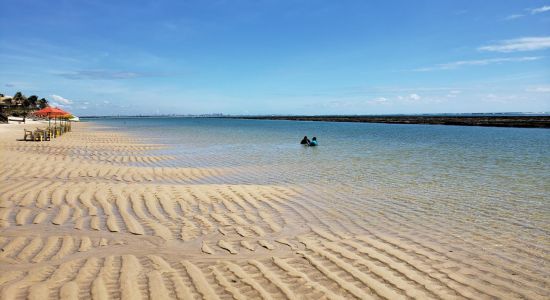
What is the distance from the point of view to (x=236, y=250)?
561cm

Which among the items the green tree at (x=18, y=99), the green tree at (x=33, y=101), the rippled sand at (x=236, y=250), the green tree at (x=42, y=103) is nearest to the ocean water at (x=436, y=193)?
the rippled sand at (x=236, y=250)

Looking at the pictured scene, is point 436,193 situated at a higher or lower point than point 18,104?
lower

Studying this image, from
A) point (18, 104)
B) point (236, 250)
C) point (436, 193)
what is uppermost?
point (18, 104)

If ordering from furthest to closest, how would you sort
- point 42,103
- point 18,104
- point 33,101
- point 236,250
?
point 42,103 < point 33,101 < point 18,104 < point 236,250

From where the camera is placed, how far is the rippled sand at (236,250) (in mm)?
4305

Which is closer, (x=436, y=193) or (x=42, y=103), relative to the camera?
(x=436, y=193)

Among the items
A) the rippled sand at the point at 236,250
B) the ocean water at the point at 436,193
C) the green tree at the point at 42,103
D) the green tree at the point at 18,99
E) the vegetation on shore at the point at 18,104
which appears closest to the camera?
the rippled sand at the point at 236,250

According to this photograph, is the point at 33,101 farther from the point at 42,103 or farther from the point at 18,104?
the point at 18,104

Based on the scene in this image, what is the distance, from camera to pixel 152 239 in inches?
237

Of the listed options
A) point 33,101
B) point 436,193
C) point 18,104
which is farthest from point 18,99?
point 436,193

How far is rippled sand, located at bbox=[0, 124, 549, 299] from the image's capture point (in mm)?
4305

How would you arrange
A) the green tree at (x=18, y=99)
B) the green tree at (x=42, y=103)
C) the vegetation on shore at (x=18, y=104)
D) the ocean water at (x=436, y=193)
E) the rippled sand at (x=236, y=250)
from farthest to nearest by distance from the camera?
the green tree at (x=42, y=103) → the green tree at (x=18, y=99) → the vegetation on shore at (x=18, y=104) → the ocean water at (x=436, y=193) → the rippled sand at (x=236, y=250)

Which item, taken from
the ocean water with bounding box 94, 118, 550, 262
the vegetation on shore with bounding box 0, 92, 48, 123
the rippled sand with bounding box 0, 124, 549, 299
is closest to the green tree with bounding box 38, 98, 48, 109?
the vegetation on shore with bounding box 0, 92, 48, 123

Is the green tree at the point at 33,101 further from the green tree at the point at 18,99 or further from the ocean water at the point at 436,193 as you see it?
the ocean water at the point at 436,193
